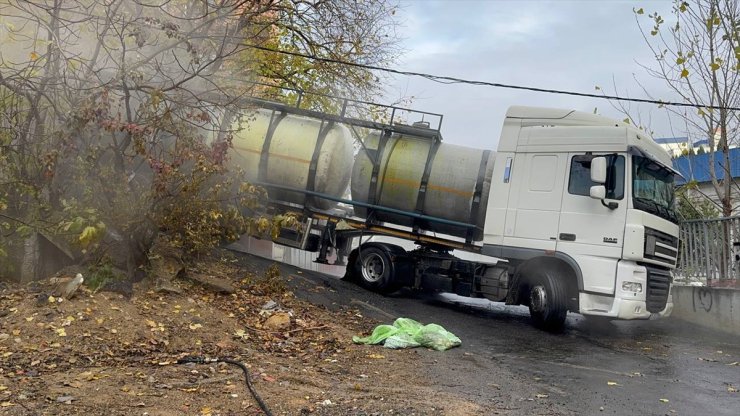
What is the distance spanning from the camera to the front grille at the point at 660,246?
970 cm

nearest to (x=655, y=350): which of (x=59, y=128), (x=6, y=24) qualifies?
(x=59, y=128)

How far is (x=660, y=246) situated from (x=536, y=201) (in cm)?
196

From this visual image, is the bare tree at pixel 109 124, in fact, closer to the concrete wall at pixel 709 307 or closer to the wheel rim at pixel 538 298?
the wheel rim at pixel 538 298

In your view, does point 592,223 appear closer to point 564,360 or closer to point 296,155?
point 564,360

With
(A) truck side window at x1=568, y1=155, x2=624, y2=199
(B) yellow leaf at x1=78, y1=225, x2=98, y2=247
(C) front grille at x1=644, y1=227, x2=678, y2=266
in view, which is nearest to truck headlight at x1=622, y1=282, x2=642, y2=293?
(C) front grille at x1=644, y1=227, x2=678, y2=266

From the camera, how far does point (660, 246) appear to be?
32.9 ft

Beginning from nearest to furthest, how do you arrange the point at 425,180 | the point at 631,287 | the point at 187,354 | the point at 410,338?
the point at 187,354
the point at 410,338
the point at 631,287
the point at 425,180

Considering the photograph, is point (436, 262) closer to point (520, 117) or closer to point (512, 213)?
point (512, 213)

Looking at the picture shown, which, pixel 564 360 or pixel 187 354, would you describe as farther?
pixel 564 360

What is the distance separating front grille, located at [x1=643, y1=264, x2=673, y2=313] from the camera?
32.0 feet

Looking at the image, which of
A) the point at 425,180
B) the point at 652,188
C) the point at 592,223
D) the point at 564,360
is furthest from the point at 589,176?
the point at 564,360

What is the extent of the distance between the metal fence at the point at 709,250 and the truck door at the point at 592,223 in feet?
11.4

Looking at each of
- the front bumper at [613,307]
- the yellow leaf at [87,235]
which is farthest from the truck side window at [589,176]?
the yellow leaf at [87,235]

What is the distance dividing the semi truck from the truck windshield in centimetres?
2
